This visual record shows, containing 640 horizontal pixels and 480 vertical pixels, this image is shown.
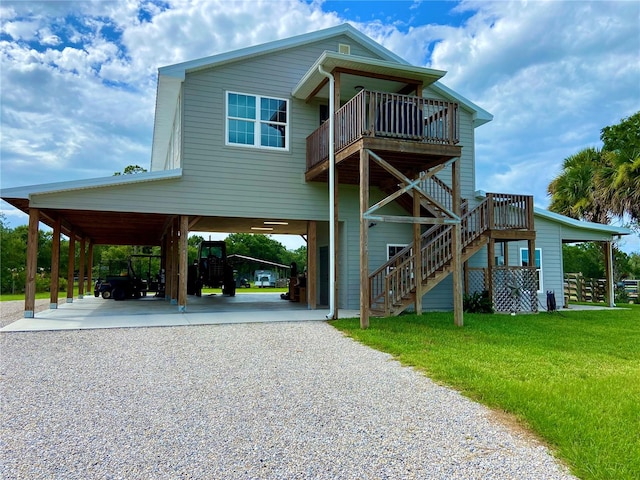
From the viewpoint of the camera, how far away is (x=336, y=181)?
11.3m

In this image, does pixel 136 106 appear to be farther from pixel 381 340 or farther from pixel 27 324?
pixel 381 340

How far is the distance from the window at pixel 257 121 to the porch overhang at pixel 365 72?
964 millimetres

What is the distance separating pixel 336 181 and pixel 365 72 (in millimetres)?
2730

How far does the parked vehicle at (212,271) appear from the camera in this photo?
851 inches


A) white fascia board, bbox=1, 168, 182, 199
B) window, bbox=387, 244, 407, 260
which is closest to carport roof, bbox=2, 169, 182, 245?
white fascia board, bbox=1, 168, 182, 199

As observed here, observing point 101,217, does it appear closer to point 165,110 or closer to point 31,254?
point 165,110

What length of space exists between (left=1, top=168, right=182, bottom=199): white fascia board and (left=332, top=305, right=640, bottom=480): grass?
5719 mm

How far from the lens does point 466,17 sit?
50.8 feet

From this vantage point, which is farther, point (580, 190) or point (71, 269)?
point (580, 190)

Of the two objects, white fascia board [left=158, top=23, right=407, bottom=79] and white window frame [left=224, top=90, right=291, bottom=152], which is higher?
white fascia board [left=158, top=23, right=407, bottom=79]

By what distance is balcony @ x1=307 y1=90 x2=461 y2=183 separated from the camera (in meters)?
9.83

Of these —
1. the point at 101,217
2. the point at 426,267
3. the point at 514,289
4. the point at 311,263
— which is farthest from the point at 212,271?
the point at 514,289

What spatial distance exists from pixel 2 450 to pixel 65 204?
8.48 m

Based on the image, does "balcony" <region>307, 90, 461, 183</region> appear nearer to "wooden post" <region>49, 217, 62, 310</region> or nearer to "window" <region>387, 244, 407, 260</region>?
"window" <region>387, 244, 407, 260</region>
